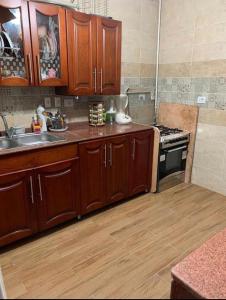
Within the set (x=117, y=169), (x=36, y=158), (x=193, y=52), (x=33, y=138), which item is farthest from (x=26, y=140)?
(x=193, y=52)

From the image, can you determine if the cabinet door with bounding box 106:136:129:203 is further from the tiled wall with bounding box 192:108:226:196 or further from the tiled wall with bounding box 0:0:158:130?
the tiled wall with bounding box 192:108:226:196

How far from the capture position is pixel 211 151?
2.62 m

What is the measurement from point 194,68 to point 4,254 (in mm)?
2645

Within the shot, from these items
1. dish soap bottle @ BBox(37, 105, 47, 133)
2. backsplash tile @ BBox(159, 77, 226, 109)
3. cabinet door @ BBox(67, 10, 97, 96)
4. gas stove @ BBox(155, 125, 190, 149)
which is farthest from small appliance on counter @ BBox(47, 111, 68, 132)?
backsplash tile @ BBox(159, 77, 226, 109)

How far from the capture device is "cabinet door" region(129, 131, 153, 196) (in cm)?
230

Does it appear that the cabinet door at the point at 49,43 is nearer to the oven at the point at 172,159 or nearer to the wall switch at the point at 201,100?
the oven at the point at 172,159

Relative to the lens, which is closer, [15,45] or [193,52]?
[15,45]

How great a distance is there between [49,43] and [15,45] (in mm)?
284

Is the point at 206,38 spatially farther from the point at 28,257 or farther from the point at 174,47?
the point at 28,257

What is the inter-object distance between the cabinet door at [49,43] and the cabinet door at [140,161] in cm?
89

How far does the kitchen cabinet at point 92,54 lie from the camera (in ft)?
6.52

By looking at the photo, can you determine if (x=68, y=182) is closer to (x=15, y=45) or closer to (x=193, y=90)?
(x=15, y=45)

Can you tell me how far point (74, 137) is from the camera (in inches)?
76.7

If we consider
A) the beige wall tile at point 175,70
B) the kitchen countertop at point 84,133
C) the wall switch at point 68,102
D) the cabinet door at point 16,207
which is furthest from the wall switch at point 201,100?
the cabinet door at point 16,207
